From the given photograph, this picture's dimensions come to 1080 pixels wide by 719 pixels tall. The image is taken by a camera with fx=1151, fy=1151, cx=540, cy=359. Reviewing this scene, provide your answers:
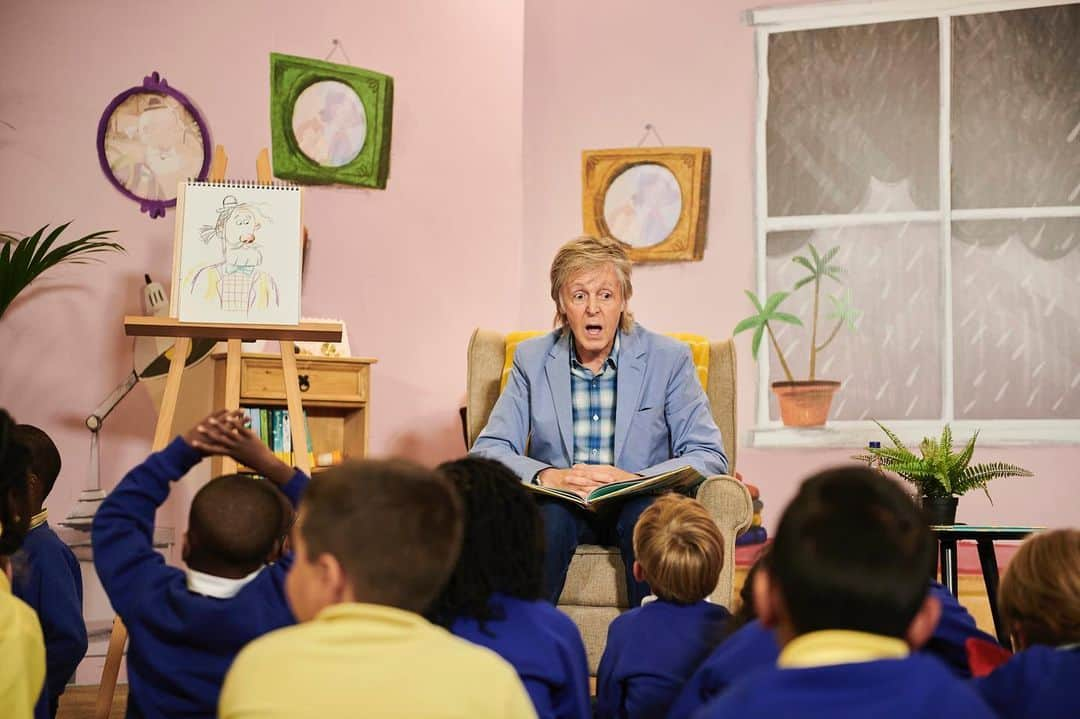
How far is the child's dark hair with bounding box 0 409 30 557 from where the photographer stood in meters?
1.56

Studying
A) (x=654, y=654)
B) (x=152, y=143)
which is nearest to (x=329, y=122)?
(x=152, y=143)

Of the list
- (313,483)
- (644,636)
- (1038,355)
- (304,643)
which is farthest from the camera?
(1038,355)

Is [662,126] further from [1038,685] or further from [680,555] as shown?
[1038,685]

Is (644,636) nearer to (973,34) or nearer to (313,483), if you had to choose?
(313,483)

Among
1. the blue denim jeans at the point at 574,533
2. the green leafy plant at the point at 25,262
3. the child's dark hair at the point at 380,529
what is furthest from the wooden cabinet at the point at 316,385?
the child's dark hair at the point at 380,529

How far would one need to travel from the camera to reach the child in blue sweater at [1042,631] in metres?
1.31

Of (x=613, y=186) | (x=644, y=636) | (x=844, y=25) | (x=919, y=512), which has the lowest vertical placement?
(x=644, y=636)

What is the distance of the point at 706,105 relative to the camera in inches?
179

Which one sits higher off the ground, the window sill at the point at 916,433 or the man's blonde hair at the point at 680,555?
the window sill at the point at 916,433

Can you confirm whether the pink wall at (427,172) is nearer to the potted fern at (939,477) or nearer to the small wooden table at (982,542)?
the potted fern at (939,477)

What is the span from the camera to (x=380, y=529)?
114 cm

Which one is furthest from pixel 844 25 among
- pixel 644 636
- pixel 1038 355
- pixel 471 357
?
pixel 644 636

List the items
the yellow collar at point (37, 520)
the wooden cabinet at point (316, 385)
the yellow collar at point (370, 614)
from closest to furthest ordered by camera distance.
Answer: the yellow collar at point (370, 614) < the yellow collar at point (37, 520) < the wooden cabinet at point (316, 385)

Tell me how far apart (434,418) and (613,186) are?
1.17 meters
